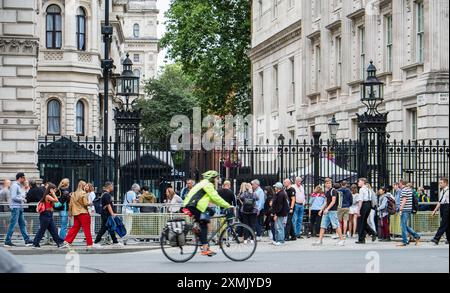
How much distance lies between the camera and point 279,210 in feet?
96.4

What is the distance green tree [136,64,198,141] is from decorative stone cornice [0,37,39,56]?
59.7m

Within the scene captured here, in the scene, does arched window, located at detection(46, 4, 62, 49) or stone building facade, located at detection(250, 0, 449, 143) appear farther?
arched window, located at detection(46, 4, 62, 49)

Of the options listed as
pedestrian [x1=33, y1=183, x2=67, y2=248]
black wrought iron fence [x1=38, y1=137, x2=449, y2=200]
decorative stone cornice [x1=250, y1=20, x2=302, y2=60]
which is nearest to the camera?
pedestrian [x1=33, y1=183, x2=67, y2=248]

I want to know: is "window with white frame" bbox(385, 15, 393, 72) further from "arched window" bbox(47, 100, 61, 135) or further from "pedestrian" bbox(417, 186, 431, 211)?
"arched window" bbox(47, 100, 61, 135)

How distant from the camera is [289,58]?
60.8 m

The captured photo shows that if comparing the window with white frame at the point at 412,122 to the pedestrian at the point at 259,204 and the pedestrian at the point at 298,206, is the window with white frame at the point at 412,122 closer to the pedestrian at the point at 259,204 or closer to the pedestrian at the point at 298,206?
the pedestrian at the point at 298,206

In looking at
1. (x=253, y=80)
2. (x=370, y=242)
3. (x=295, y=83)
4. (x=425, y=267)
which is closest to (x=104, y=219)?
(x=370, y=242)

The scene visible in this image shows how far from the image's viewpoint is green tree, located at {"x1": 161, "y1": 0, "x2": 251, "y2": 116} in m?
72.9

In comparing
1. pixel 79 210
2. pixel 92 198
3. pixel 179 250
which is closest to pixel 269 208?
pixel 92 198

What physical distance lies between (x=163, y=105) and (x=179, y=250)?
77.0 metres

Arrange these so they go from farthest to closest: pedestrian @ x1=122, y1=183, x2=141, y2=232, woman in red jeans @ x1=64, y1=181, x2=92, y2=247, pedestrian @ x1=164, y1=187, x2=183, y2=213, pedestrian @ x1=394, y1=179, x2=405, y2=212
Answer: pedestrian @ x1=394, y1=179, x2=405, y2=212 → pedestrian @ x1=164, y1=187, x2=183, y2=213 → pedestrian @ x1=122, y1=183, x2=141, y2=232 → woman in red jeans @ x1=64, y1=181, x2=92, y2=247

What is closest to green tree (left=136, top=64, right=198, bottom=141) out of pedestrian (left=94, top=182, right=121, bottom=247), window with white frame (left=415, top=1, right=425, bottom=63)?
window with white frame (left=415, top=1, right=425, bottom=63)

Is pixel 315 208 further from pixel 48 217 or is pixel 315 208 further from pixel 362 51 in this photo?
pixel 362 51

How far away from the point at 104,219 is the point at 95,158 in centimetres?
454
